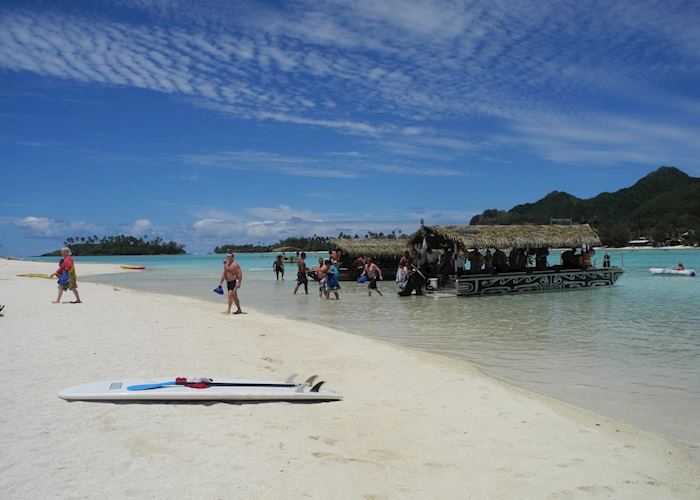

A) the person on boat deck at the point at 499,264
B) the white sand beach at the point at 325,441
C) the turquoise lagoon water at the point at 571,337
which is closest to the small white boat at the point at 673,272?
the turquoise lagoon water at the point at 571,337

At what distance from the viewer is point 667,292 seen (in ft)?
64.3

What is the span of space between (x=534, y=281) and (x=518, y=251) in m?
1.48

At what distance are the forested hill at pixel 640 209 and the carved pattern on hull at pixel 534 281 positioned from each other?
45.2m

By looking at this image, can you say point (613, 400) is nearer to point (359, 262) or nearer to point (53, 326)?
point (53, 326)

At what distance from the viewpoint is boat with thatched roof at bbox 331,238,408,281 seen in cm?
2731

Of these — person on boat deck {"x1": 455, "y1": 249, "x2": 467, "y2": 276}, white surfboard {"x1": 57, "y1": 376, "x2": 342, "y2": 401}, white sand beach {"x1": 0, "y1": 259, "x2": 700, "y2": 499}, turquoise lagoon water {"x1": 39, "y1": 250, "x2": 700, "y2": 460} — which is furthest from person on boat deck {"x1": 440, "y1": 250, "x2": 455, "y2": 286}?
white surfboard {"x1": 57, "y1": 376, "x2": 342, "y2": 401}

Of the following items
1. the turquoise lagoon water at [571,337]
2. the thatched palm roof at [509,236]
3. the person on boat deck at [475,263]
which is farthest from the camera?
the person on boat deck at [475,263]

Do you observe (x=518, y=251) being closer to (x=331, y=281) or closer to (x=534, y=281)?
(x=534, y=281)

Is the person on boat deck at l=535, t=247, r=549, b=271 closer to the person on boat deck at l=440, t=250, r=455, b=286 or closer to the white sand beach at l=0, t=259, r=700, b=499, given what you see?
the person on boat deck at l=440, t=250, r=455, b=286

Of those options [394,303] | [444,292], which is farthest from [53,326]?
[444,292]

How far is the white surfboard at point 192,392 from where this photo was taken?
4961 millimetres

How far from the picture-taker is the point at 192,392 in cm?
509

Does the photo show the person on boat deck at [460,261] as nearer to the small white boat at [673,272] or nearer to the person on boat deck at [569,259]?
the person on boat deck at [569,259]

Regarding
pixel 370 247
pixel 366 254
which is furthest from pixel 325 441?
pixel 370 247
